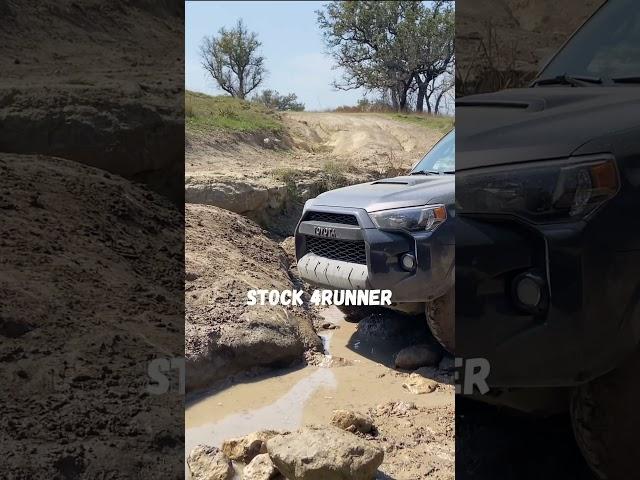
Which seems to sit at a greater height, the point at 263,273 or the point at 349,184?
the point at 349,184

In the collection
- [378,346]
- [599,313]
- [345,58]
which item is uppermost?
[345,58]

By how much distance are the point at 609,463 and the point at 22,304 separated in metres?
2.67

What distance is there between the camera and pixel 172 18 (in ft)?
10.6

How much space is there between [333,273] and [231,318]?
0.56 meters

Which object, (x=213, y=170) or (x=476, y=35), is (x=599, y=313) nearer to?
(x=476, y=35)

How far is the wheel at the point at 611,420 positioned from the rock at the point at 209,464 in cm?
136

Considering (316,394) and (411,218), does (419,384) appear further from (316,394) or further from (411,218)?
(411,218)

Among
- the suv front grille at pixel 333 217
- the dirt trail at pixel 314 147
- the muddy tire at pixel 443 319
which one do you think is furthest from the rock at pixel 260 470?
the dirt trail at pixel 314 147

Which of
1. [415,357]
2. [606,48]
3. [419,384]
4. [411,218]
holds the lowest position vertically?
[419,384]

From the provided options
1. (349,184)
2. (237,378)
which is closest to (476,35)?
(349,184)

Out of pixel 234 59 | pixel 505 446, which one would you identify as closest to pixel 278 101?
pixel 234 59

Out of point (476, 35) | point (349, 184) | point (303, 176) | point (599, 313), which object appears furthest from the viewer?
point (303, 176)

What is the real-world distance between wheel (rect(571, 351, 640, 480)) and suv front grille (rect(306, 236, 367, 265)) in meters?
0.95

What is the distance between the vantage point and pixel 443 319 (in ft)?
9.18
